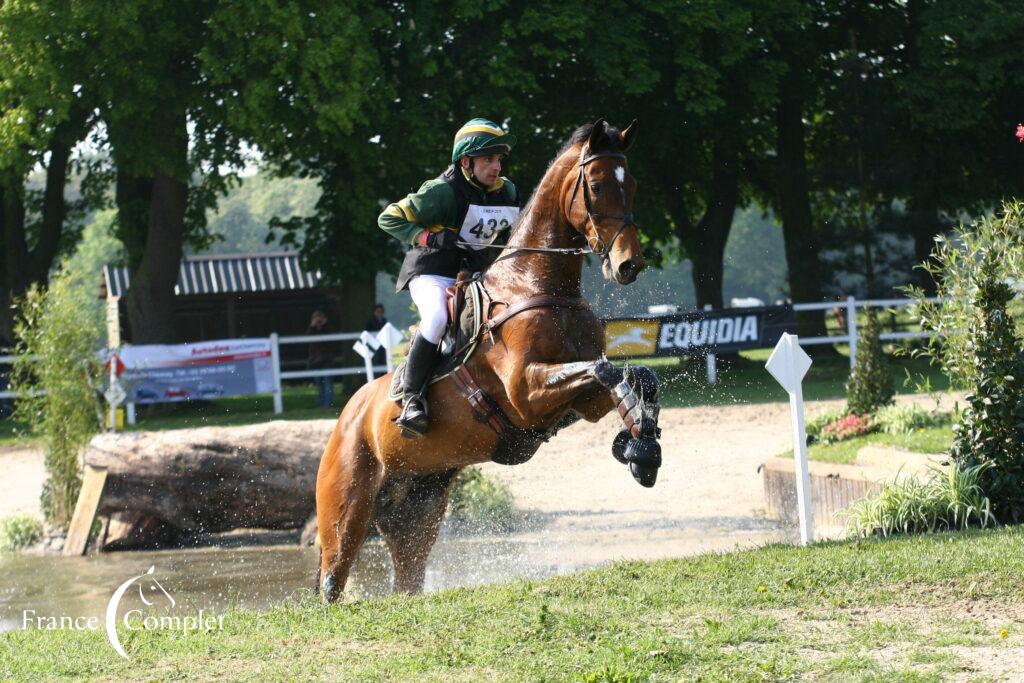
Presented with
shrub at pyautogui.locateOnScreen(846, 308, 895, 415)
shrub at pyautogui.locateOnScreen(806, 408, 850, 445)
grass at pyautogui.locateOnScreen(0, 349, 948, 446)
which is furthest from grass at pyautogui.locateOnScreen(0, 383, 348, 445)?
shrub at pyautogui.locateOnScreen(846, 308, 895, 415)

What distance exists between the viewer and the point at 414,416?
23.6 feet

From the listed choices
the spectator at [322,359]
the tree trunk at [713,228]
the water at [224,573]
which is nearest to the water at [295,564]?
the water at [224,573]

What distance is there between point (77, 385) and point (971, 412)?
915cm

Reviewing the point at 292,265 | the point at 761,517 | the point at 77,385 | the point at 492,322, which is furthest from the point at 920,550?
the point at 292,265

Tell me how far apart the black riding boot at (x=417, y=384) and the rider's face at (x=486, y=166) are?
101 centimetres

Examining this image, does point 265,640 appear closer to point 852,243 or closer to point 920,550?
point 920,550

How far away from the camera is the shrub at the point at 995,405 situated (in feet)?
27.8

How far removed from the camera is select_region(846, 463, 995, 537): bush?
839 cm

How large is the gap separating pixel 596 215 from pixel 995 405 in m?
4.00

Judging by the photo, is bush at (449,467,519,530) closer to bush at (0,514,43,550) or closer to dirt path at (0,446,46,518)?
bush at (0,514,43,550)

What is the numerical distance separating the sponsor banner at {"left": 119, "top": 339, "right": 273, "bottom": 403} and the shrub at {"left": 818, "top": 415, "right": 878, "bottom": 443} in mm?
10986

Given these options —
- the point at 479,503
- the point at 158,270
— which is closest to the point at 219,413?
the point at 158,270

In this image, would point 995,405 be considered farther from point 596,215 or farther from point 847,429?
point 847,429

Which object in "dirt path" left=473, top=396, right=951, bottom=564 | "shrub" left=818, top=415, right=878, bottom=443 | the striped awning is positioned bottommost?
"dirt path" left=473, top=396, right=951, bottom=564
